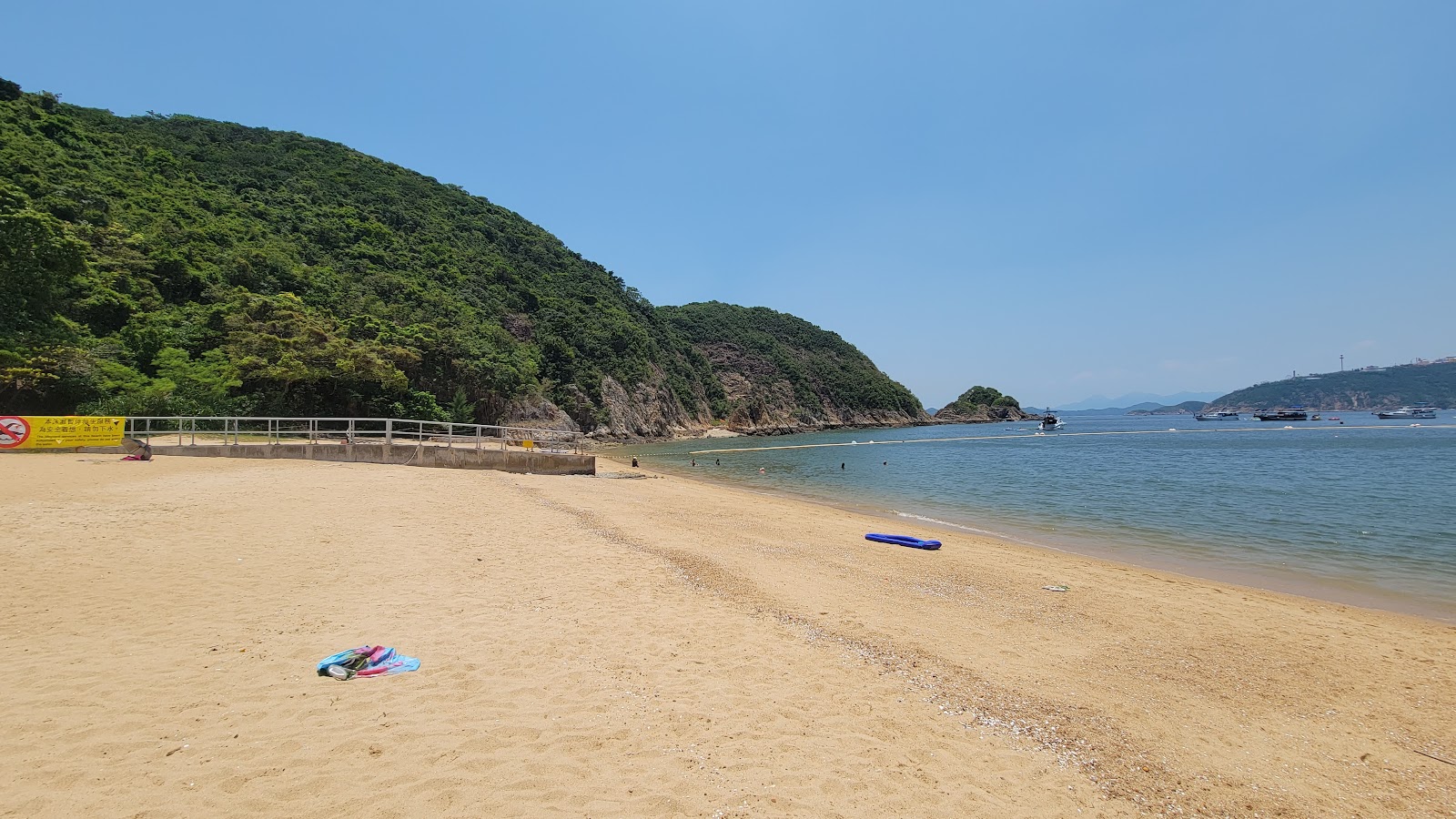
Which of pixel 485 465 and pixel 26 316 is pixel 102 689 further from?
pixel 26 316

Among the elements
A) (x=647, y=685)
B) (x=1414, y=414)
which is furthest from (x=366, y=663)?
(x=1414, y=414)

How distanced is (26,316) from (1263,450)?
256 feet

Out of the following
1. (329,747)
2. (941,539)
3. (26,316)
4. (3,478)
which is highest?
(26,316)

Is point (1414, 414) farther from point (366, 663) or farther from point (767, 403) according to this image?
point (366, 663)

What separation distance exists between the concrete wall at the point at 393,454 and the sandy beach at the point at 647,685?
373 inches

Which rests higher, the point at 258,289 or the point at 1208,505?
the point at 258,289

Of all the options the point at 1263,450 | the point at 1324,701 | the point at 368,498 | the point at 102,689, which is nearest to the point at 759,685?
the point at 102,689

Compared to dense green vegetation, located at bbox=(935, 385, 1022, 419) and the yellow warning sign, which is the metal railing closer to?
the yellow warning sign

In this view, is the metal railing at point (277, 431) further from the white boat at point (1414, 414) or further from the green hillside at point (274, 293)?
the white boat at point (1414, 414)

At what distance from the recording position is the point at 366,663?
16.5 ft

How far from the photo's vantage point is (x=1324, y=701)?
6.11 meters

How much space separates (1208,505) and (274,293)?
2045 inches

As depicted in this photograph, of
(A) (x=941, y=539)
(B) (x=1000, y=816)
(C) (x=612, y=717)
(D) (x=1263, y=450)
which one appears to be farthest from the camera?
(D) (x=1263, y=450)

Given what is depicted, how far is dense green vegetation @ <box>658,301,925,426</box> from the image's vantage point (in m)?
118
